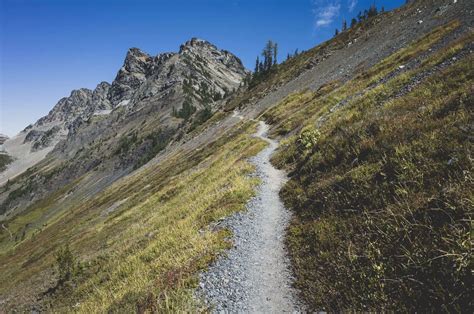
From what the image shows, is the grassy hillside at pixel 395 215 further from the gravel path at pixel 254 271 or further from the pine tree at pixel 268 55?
the pine tree at pixel 268 55

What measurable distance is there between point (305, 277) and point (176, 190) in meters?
27.0

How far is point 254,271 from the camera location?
8141mm

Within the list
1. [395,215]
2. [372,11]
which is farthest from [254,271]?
[372,11]

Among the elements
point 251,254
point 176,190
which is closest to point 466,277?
point 251,254

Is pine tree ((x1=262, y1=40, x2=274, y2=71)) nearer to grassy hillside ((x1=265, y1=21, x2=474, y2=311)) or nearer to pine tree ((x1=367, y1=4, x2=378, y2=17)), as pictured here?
pine tree ((x1=367, y1=4, x2=378, y2=17))

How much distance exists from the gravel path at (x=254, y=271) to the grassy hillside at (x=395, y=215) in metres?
0.50

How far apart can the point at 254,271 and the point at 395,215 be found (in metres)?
4.29

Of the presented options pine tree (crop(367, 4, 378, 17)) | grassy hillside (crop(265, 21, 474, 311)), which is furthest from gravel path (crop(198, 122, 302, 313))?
pine tree (crop(367, 4, 378, 17))

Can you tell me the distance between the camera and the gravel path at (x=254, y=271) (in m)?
6.80

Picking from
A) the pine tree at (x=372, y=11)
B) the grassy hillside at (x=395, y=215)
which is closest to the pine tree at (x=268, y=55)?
the pine tree at (x=372, y=11)

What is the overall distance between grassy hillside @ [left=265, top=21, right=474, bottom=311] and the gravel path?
50 cm

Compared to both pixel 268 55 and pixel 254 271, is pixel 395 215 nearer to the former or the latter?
pixel 254 271

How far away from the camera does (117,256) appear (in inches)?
697

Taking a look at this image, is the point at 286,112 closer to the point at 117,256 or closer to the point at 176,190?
the point at 176,190
